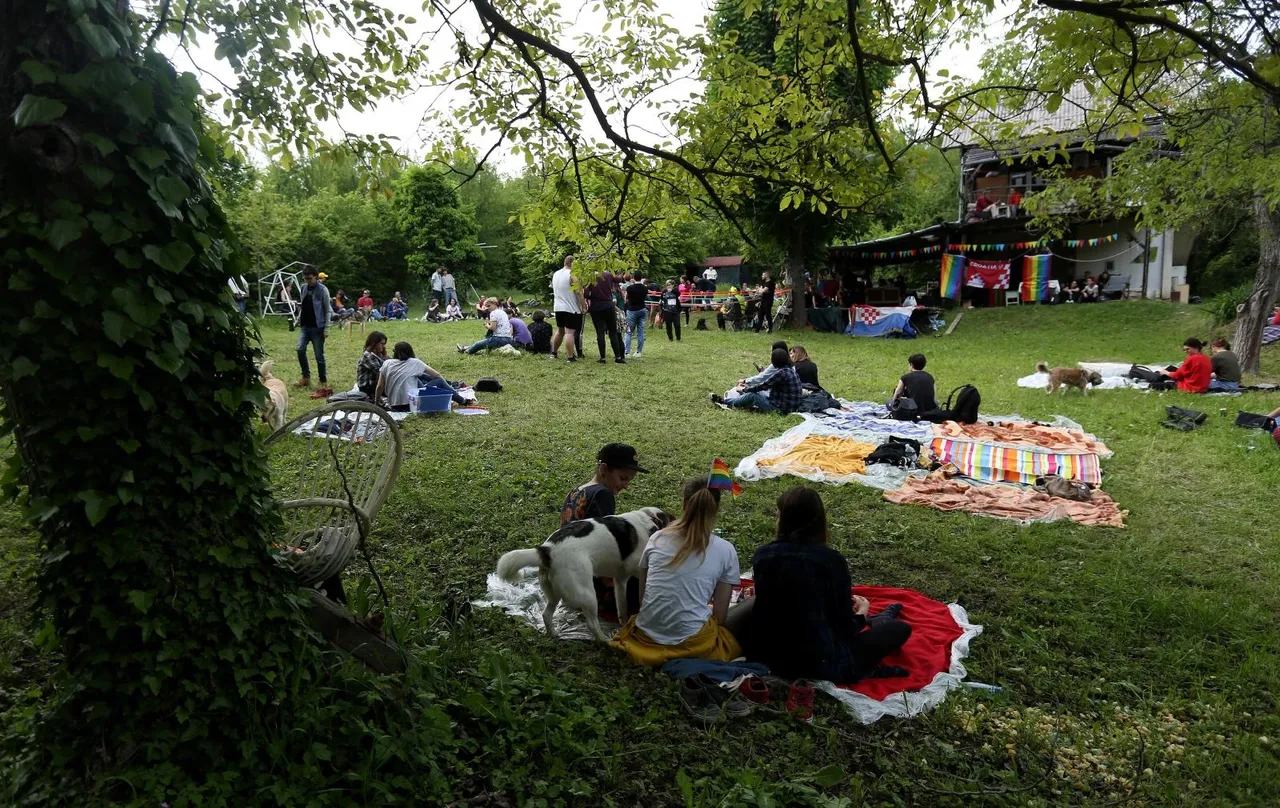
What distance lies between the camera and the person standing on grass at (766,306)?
66.5 ft

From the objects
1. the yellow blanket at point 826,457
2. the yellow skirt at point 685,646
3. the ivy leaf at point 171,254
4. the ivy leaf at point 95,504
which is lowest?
the yellow skirt at point 685,646

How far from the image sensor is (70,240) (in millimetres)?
1810

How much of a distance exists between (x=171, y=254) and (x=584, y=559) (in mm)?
2337

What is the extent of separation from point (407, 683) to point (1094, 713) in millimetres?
3010

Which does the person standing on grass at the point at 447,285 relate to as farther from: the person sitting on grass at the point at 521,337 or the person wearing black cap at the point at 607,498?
the person wearing black cap at the point at 607,498

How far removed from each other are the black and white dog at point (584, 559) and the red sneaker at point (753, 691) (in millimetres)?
831

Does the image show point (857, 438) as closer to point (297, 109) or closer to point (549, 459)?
point (549, 459)

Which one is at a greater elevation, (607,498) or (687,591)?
(607,498)

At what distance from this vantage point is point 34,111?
1.76 meters

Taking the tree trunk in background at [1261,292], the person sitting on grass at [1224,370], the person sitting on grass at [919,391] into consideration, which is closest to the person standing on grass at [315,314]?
the person sitting on grass at [919,391]

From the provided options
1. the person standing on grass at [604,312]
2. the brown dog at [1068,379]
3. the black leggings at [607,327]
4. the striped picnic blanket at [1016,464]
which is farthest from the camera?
the black leggings at [607,327]

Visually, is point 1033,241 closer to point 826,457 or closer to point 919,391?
point 919,391

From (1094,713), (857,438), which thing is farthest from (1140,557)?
(857,438)

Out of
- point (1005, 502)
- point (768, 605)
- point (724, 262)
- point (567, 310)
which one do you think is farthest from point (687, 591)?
point (724, 262)
